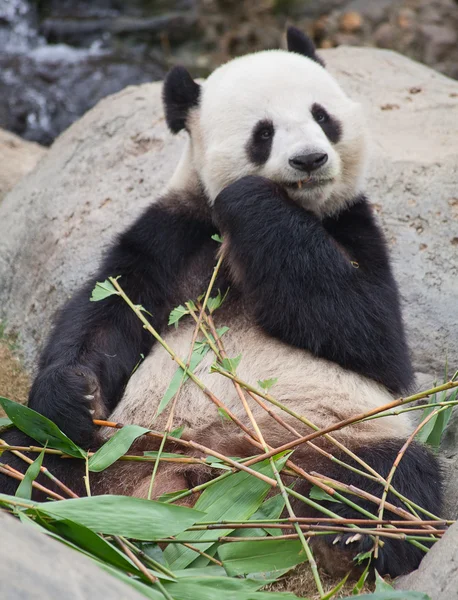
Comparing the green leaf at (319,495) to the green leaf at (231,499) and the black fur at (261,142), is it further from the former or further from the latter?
the black fur at (261,142)

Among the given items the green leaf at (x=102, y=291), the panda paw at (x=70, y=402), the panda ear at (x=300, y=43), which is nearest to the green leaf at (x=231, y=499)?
the panda paw at (x=70, y=402)

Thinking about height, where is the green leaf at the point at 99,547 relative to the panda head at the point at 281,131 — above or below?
below

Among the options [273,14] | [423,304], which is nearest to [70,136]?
Answer: [423,304]

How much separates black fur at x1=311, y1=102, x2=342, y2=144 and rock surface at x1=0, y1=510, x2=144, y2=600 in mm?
2238

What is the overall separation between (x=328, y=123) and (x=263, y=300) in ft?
2.78

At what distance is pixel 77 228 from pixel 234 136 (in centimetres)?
195

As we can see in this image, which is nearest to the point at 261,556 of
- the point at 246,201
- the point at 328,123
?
the point at 246,201

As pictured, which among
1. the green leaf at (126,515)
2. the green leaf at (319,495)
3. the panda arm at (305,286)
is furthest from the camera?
the panda arm at (305,286)

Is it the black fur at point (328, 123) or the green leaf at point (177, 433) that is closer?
the green leaf at point (177, 433)

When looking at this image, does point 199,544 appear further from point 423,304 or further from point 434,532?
point 423,304

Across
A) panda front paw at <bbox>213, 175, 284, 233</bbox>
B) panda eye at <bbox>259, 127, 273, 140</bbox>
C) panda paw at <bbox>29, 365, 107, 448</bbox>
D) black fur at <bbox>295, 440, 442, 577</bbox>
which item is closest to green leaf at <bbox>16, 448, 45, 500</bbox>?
panda paw at <bbox>29, 365, 107, 448</bbox>

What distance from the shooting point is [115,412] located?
3.55 meters

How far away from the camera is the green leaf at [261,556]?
2674 millimetres

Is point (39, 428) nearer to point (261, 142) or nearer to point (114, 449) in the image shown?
point (114, 449)
